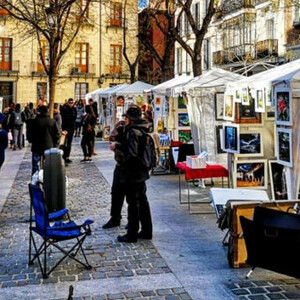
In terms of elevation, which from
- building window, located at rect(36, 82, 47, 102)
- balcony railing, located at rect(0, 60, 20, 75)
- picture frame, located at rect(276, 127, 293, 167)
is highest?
balcony railing, located at rect(0, 60, 20, 75)

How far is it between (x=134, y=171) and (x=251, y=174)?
3.46 m

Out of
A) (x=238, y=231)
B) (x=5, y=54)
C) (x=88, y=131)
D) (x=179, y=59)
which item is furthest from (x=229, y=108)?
(x=5, y=54)

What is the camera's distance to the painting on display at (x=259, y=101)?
8.59m

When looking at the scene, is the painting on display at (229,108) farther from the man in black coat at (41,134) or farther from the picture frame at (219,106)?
the man in black coat at (41,134)

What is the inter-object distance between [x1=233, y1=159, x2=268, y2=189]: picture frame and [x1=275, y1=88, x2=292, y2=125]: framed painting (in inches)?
73.4

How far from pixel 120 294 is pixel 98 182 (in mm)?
7551

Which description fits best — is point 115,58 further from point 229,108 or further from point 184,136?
point 229,108

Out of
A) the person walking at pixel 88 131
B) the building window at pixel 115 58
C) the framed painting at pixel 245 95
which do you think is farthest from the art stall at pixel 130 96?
the building window at pixel 115 58

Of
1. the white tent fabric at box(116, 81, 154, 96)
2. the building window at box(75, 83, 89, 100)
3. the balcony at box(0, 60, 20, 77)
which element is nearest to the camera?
the white tent fabric at box(116, 81, 154, 96)

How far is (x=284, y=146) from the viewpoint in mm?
7797

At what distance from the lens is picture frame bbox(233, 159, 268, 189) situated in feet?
31.6

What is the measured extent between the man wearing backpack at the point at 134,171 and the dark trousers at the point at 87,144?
9.20 meters

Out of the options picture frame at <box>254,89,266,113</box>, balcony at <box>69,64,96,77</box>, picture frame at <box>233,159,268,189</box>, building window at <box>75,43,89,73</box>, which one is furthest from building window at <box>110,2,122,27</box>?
picture frame at <box>254,89,266,113</box>

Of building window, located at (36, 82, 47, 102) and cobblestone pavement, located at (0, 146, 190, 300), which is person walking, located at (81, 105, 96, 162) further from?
building window, located at (36, 82, 47, 102)
